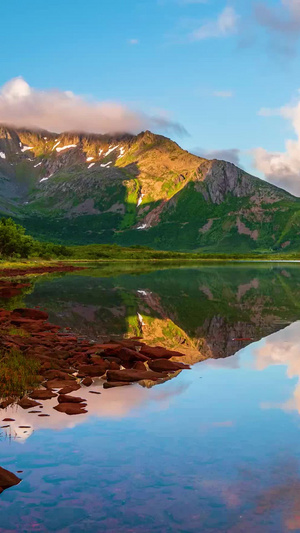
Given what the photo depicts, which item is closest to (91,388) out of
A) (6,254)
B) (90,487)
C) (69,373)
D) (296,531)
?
(69,373)

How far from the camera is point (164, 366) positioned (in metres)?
23.1

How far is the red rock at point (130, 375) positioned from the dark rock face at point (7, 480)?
9392mm

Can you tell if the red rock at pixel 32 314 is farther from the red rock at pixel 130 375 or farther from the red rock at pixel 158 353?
the red rock at pixel 130 375

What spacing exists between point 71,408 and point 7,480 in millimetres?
5507

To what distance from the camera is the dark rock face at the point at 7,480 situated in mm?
11188

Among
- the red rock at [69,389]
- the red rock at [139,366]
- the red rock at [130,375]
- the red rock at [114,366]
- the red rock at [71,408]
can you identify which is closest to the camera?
the red rock at [71,408]

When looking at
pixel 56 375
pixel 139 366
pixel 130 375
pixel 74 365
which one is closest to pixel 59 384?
pixel 56 375

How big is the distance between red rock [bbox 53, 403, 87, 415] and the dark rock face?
503 centimetres

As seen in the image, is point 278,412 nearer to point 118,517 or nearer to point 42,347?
point 118,517

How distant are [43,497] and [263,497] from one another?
4.66 m

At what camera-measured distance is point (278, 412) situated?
1662 cm

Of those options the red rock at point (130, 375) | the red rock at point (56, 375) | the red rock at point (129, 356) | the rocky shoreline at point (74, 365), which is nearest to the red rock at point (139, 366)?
the rocky shoreline at point (74, 365)

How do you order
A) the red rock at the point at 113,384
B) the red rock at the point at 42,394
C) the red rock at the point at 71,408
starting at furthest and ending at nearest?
the red rock at the point at 113,384 → the red rock at the point at 42,394 → the red rock at the point at 71,408

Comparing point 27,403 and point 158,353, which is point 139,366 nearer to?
point 158,353
